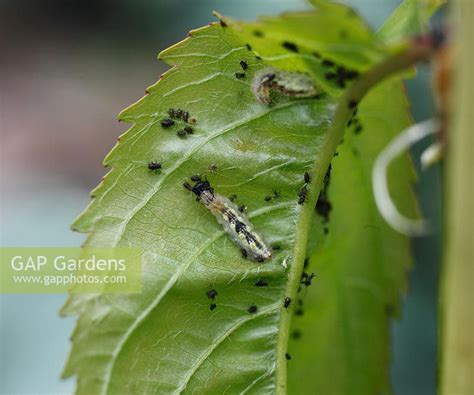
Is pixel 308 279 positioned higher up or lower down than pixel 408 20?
lower down

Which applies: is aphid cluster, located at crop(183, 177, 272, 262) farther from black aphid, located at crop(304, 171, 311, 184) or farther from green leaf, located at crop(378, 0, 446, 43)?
green leaf, located at crop(378, 0, 446, 43)

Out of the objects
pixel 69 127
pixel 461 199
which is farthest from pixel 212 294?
pixel 69 127

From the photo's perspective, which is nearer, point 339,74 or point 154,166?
point 339,74

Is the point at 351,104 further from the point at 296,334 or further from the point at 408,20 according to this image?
the point at 296,334

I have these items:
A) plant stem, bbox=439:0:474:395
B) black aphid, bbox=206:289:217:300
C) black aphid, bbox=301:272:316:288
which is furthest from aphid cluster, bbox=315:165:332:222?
plant stem, bbox=439:0:474:395

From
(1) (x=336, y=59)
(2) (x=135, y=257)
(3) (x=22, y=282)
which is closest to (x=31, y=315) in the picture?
(3) (x=22, y=282)

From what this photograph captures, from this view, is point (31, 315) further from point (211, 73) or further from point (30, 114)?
point (211, 73)
